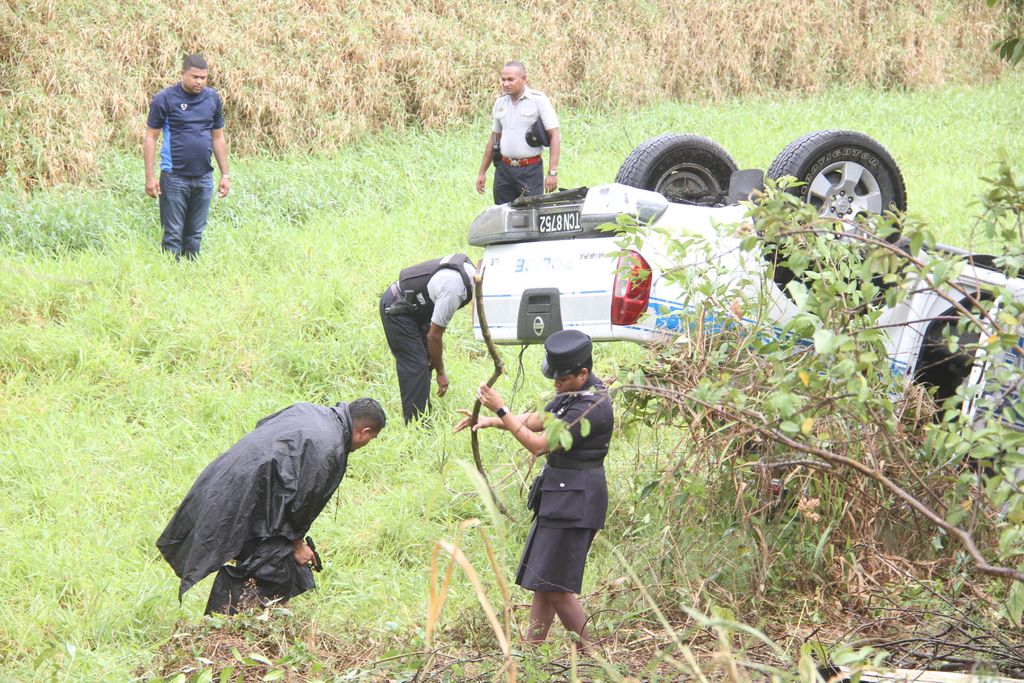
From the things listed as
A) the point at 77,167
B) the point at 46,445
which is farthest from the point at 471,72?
the point at 46,445

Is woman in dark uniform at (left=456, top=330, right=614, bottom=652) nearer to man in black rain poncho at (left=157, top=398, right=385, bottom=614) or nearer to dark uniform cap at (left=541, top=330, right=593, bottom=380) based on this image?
dark uniform cap at (left=541, top=330, right=593, bottom=380)

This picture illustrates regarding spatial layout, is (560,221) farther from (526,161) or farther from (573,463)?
(526,161)

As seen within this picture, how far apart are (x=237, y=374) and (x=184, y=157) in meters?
2.49

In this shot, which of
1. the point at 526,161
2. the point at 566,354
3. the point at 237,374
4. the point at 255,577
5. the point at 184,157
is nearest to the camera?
the point at 566,354

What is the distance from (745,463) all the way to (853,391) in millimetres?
1635

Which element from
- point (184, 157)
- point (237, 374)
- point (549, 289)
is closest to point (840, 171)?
point (549, 289)

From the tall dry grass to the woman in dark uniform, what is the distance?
6816mm

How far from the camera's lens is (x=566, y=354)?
4.74 metres

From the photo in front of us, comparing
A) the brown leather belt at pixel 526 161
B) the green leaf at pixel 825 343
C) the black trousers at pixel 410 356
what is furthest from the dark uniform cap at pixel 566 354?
the brown leather belt at pixel 526 161

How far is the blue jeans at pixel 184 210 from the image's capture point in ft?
31.6

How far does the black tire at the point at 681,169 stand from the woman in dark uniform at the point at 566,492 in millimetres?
2272

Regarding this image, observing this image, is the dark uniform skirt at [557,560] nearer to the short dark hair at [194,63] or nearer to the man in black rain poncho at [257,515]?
the man in black rain poncho at [257,515]

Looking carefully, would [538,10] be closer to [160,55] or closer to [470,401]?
[160,55]

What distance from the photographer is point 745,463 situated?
485 cm
